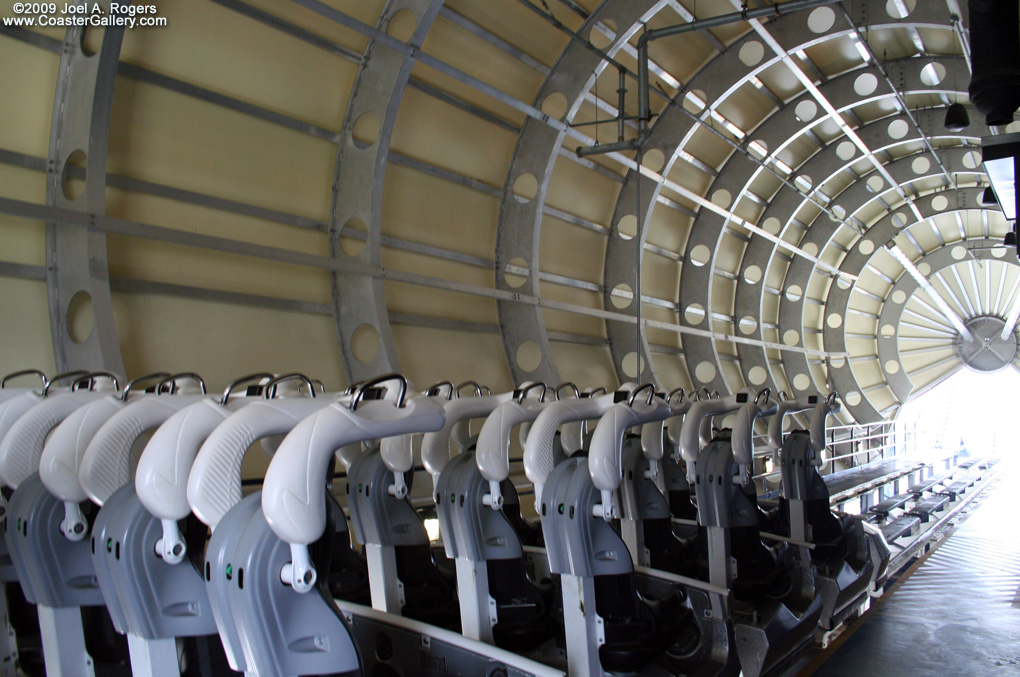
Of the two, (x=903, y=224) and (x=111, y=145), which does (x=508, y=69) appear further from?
(x=903, y=224)

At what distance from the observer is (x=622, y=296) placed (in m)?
12.0

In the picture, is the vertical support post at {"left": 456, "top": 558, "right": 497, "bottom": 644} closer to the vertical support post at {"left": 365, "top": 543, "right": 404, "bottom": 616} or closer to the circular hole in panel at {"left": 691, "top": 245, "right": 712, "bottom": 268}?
the vertical support post at {"left": 365, "top": 543, "right": 404, "bottom": 616}

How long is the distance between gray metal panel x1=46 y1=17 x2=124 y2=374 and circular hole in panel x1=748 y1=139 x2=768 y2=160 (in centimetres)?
1143

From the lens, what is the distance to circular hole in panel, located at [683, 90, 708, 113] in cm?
1102

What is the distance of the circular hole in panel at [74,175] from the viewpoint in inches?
211

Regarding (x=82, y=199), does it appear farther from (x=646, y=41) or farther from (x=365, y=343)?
(x=646, y=41)

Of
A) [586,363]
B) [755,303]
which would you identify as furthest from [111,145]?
[755,303]

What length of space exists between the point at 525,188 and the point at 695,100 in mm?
3784

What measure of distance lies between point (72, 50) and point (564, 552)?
16.9 ft

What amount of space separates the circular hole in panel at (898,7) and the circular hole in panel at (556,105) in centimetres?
480

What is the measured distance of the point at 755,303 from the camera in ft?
52.9

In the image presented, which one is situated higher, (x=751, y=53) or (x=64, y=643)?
(x=751, y=53)

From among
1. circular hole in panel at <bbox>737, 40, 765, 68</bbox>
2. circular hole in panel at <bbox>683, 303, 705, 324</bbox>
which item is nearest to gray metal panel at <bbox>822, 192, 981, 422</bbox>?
circular hole in panel at <bbox>683, 303, 705, 324</bbox>

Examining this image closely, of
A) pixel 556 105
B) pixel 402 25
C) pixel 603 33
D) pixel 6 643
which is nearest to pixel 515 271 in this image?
pixel 556 105
